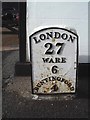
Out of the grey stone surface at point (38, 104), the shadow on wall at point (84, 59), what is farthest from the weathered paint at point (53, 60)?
the shadow on wall at point (84, 59)

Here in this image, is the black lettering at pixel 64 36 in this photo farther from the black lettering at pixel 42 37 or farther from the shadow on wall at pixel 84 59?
the shadow on wall at pixel 84 59

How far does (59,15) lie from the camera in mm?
8375

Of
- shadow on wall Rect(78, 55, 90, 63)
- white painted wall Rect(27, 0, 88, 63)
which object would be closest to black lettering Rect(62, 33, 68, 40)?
white painted wall Rect(27, 0, 88, 63)

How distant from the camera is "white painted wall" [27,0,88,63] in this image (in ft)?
27.4

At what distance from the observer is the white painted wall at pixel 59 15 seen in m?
8.34

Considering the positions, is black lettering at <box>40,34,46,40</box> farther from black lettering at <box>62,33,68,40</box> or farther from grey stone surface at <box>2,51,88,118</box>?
grey stone surface at <box>2,51,88,118</box>

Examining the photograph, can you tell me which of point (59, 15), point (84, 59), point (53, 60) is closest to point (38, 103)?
point (53, 60)

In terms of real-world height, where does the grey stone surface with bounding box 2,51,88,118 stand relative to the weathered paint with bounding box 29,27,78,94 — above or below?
below

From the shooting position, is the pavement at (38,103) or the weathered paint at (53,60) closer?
the pavement at (38,103)

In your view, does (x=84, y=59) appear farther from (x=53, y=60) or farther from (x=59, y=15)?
(x=53, y=60)

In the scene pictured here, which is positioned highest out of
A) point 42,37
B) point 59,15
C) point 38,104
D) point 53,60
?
point 59,15

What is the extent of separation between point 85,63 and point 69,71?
2.14 m

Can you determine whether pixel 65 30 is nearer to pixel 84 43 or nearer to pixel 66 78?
pixel 66 78

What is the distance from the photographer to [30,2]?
8312 millimetres
